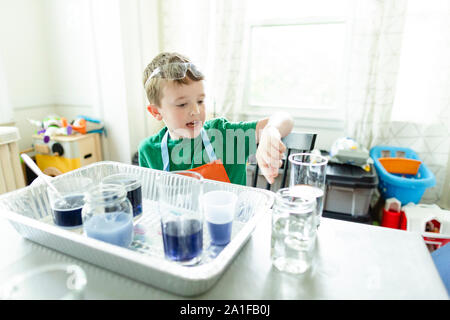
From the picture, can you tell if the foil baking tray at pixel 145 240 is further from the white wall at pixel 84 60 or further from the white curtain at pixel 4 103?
the white curtain at pixel 4 103

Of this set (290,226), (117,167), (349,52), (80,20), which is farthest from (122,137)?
(290,226)

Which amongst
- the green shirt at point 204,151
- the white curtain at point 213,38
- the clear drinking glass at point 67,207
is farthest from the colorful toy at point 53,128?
the clear drinking glass at point 67,207

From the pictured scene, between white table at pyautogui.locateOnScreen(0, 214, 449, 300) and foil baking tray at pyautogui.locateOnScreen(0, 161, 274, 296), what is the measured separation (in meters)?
0.02

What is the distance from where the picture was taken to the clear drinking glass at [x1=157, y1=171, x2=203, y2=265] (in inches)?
19.7

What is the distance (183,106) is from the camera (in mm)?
942

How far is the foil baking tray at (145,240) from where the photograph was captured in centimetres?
44

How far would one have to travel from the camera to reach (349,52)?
196 centimetres

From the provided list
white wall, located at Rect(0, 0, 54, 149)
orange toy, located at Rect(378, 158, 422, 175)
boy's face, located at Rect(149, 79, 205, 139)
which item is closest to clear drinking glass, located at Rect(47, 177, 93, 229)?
boy's face, located at Rect(149, 79, 205, 139)

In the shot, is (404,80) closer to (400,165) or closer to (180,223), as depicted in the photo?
(400,165)

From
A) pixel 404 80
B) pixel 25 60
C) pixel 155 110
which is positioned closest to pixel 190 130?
pixel 155 110

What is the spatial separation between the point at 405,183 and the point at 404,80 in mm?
714

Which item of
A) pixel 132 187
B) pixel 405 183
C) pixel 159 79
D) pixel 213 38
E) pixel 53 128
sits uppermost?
pixel 213 38
